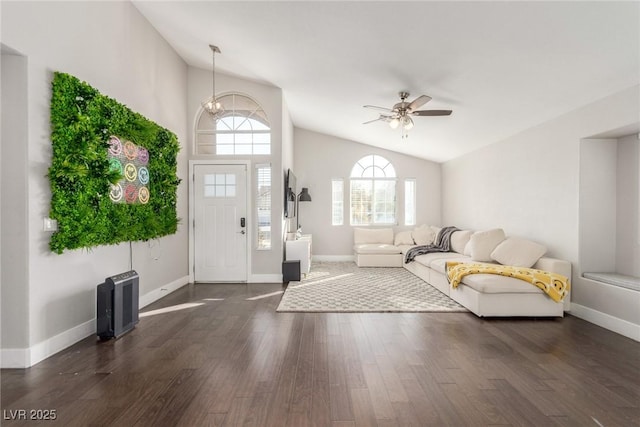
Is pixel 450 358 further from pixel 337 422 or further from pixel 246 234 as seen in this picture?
pixel 246 234

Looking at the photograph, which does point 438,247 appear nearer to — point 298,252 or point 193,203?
point 298,252

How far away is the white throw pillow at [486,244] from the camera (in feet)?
16.0

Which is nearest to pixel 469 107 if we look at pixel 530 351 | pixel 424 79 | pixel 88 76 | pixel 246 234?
pixel 424 79

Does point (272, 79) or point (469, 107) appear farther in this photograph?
point (272, 79)

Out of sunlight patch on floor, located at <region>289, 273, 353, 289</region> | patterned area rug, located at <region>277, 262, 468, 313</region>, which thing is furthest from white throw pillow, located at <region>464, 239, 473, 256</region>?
sunlight patch on floor, located at <region>289, 273, 353, 289</region>

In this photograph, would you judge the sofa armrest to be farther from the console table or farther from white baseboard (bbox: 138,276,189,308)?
white baseboard (bbox: 138,276,189,308)

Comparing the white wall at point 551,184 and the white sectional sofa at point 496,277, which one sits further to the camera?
the white sectional sofa at point 496,277

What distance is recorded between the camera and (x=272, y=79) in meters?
5.10

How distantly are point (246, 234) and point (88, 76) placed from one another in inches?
121

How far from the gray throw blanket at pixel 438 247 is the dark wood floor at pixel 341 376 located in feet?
9.00

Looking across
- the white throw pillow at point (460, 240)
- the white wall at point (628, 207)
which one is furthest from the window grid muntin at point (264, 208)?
the white wall at point (628, 207)

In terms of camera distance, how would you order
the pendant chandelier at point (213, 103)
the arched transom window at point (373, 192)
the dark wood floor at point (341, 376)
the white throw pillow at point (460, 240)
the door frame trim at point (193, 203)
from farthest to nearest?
the arched transom window at point (373, 192) < the white throw pillow at point (460, 240) < the door frame trim at point (193, 203) < the pendant chandelier at point (213, 103) < the dark wood floor at point (341, 376)

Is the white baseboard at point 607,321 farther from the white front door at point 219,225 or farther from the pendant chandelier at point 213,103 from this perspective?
the pendant chandelier at point 213,103

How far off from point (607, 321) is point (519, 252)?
1.17m
